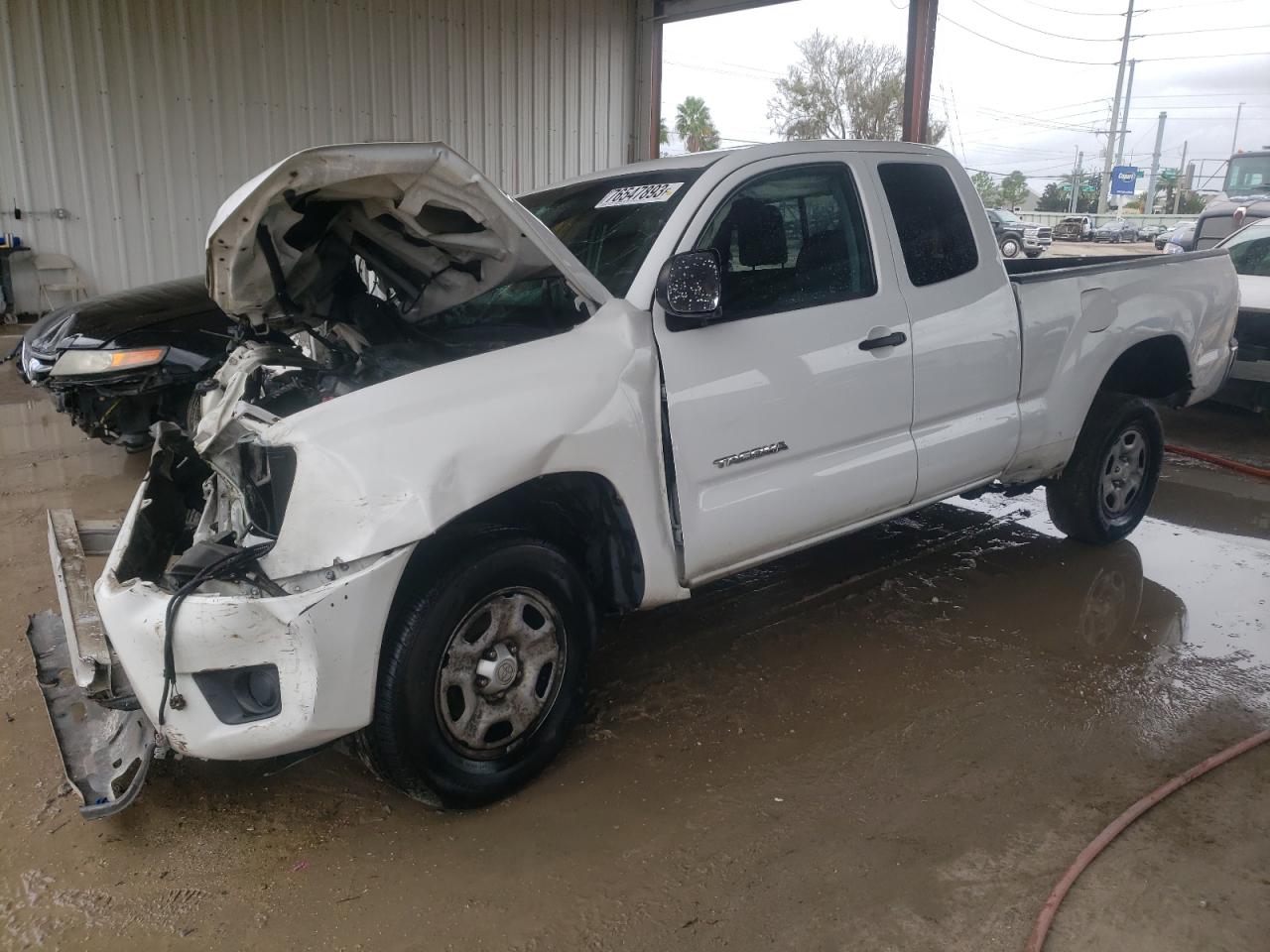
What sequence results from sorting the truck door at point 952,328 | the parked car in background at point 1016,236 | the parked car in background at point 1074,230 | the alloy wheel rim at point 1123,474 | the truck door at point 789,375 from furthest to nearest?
the parked car in background at point 1074,230, the parked car in background at point 1016,236, the alloy wheel rim at point 1123,474, the truck door at point 952,328, the truck door at point 789,375

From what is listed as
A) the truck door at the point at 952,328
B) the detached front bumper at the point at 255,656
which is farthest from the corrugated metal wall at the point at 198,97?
the detached front bumper at the point at 255,656

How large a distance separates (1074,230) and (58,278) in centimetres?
3458

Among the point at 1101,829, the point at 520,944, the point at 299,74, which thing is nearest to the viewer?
the point at 520,944

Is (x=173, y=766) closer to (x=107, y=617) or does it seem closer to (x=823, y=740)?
(x=107, y=617)

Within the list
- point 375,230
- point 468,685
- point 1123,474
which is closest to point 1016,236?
point 1123,474

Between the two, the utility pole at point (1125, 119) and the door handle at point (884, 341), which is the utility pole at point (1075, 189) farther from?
the door handle at point (884, 341)

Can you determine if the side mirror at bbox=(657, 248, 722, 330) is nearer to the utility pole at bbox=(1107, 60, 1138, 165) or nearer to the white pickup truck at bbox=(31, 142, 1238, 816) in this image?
the white pickup truck at bbox=(31, 142, 1238, 816)

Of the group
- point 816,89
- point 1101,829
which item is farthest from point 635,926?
point 816,89

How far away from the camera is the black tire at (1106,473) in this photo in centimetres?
477

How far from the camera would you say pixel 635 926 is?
2.39 metres

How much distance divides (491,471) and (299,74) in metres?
9.76

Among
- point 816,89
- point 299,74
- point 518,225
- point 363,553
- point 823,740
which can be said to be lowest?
point 823,740

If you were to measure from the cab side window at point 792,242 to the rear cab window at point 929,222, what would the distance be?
0.79 ft

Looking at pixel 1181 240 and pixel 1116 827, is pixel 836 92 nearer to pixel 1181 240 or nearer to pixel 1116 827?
pixel 1181 240
